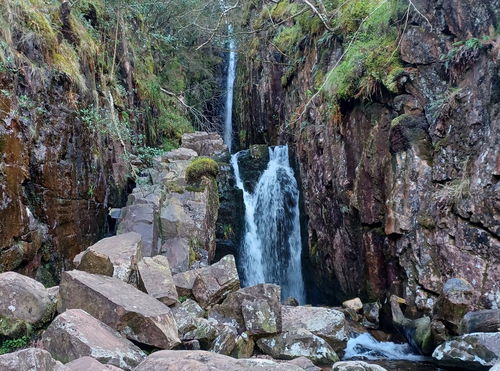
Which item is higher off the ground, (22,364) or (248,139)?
(248,139)

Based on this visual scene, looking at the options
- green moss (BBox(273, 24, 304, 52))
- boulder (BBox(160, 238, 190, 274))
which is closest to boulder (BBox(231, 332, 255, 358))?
boulder (BBox(160, 238, 190, 274))

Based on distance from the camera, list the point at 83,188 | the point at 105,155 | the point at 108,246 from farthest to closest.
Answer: the point at 105,155 → the point at 83,188 → the point at 108,246

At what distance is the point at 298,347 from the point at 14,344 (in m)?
3.67

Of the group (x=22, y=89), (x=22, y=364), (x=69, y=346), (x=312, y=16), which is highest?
(x=312, y=16)

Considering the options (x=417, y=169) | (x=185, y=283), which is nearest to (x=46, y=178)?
(x=185, y=283)

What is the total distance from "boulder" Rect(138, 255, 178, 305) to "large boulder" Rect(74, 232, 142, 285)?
135 mm

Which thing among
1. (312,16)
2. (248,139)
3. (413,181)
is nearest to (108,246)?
(413,181)

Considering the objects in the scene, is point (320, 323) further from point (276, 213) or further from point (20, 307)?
point (276, 213)

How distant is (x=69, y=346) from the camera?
3756 mm

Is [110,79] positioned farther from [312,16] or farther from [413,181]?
[413,181]

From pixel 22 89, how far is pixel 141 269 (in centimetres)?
344

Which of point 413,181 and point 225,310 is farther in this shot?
point 413,181

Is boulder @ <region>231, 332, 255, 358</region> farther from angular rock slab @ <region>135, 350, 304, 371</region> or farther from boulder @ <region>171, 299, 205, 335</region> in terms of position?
angular rock slab @ <region>135, 350, 304, 371</region>

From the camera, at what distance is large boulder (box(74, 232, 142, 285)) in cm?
543
